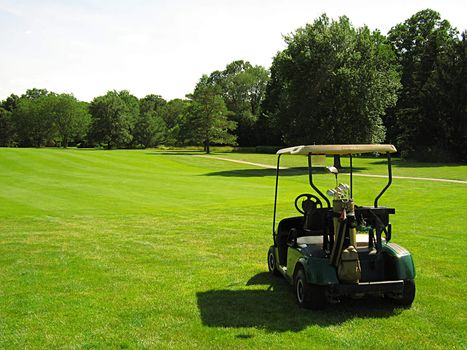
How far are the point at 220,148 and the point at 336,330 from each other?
232ft

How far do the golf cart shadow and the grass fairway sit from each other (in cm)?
2

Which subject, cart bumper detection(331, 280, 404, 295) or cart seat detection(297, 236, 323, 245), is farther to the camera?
cart seat detection(297, 236, 323, 245)

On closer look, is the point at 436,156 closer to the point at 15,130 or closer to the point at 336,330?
the point at 336,330

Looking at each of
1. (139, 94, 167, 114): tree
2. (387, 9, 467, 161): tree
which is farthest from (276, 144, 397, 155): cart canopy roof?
(139, 94, 167, 114): tree

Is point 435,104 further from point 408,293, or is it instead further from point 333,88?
point 408,293

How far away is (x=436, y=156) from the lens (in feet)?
159

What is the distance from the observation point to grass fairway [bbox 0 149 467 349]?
538 centimetres

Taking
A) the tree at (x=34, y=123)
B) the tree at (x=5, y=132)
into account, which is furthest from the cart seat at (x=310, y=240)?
the tree at (x=5, y=132)

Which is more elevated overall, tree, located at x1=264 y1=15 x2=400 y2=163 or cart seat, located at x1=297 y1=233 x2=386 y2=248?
tree, located at x1=264 y1=15 x2=400 y2=163

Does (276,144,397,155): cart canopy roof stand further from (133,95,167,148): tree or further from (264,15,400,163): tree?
(133,95,167,148): tree

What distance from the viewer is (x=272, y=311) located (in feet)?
20.7

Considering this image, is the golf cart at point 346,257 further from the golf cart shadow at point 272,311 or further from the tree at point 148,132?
the tree at point 148,132

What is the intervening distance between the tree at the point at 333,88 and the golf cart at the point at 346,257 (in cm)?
3503

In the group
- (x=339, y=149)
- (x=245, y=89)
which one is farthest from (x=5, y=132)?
(x=339, y=149)
